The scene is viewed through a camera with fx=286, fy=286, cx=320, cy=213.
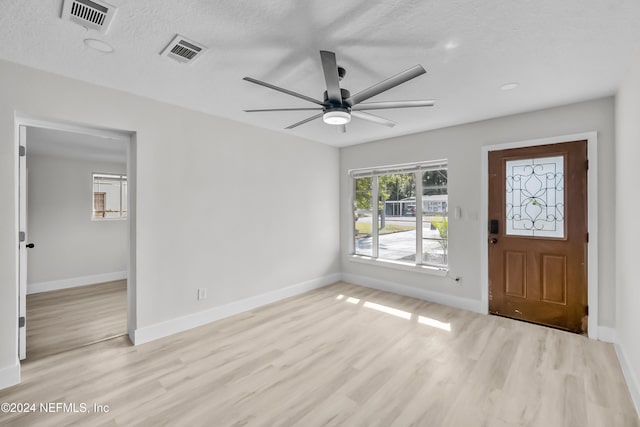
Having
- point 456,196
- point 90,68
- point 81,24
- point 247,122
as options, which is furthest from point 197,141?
point 456,196

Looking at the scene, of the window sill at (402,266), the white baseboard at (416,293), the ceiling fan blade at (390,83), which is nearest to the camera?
the ceiling fan blade at (390,83)

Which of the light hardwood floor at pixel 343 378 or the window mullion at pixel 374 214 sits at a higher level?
the window mullion at pixel 374 214

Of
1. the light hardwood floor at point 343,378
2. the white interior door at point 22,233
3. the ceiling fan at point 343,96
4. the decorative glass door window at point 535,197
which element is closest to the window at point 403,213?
the decorative glass door window at point 535,197

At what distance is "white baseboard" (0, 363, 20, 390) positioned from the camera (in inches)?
86.9

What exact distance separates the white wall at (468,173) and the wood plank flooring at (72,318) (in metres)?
3.66

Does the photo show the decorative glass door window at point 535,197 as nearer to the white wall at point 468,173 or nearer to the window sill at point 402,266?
the white wall at point 468,173

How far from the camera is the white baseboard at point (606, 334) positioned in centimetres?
290

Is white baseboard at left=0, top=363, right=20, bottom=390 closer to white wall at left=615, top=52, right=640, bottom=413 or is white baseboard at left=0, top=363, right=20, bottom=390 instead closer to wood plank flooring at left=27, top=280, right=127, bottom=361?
wood plank flooring at left=27, top=280, right=127, bottom=361

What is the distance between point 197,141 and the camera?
11.1ft

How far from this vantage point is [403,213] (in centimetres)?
471

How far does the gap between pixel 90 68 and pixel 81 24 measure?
72 cm

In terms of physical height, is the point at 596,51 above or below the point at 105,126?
above

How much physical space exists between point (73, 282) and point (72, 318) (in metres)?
1.97

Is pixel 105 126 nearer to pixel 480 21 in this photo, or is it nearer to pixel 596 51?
pixel 480 21
